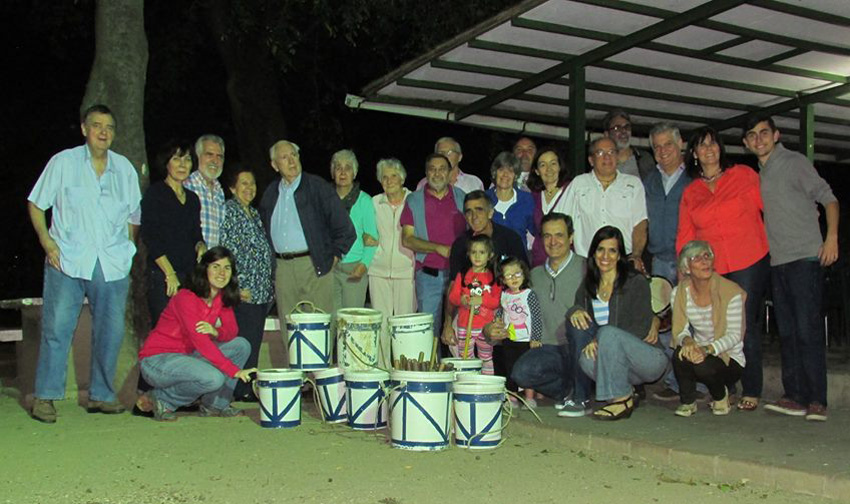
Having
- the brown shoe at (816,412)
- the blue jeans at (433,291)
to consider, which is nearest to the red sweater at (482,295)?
the blue jeans at (433,291)

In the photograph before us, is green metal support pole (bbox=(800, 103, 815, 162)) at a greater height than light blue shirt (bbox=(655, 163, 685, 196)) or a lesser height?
greater

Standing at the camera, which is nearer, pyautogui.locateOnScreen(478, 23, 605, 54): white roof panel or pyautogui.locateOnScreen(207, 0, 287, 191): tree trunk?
pyautogui.locateOnScreen(478, 23, 605, 54): white roof panel

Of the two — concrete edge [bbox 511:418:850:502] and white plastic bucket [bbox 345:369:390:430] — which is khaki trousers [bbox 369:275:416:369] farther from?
concrete edge [bbox 511:418:850:502]

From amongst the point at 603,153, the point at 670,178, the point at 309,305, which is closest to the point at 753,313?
the point at 670,178

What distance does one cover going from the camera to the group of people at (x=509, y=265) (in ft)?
26.0

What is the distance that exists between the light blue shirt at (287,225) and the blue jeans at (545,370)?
7.15 ft

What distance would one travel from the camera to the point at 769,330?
1366cm

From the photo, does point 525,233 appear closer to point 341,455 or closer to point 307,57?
point 341,455

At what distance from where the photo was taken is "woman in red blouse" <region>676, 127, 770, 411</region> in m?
8.05

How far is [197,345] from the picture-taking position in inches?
323

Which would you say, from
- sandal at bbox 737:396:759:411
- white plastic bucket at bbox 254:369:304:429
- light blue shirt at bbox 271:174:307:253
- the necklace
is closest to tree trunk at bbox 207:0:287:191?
light blue shirt at bbox 271:174:307:253

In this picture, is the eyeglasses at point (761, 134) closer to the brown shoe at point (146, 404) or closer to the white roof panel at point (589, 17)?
the white roof panel at point (589, 17)

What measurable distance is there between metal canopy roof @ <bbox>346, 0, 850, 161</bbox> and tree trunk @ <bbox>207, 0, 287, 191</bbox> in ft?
18.7

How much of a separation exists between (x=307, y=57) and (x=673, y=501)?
1587 centimetres
